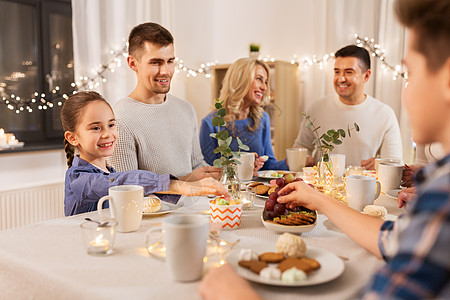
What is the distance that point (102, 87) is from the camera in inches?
143

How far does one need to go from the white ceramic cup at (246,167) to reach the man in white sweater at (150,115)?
0.86ft

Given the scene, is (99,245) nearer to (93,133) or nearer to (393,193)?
(93,133)

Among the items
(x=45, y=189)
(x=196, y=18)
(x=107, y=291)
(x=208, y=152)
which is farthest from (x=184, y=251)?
(x=196, y=18)

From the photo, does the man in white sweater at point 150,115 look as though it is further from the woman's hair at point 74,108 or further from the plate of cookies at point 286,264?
the plate of cookies at point 286,264

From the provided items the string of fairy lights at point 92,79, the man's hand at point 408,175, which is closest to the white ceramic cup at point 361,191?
the man's hand at point 408,175

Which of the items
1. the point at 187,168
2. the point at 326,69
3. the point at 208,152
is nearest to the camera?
the point at 187,168

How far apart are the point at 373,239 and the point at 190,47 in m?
3.94

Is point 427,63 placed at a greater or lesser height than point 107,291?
greater

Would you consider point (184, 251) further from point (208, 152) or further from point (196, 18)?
point (196, 18)

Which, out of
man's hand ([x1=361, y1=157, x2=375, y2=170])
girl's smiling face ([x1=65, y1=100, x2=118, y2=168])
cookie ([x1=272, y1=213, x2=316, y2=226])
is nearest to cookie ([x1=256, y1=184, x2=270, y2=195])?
cookie ([x1=272, y1=213, x2=316, y2=226])

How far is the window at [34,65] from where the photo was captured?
132 inches

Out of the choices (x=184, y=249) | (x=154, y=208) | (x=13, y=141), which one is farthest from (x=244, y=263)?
(x=13, y=141)

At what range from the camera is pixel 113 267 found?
0.90 m

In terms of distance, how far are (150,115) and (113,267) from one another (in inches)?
55.2
